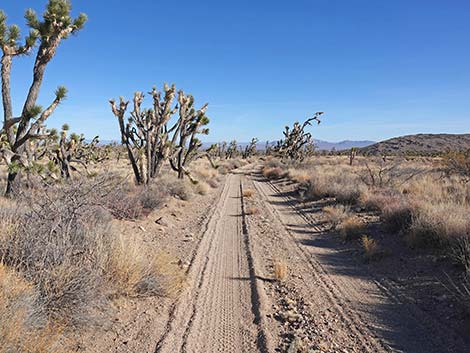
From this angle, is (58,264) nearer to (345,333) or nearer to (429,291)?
(345,333)

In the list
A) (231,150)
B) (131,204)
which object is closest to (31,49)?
(131,204)

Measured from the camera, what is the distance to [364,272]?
23.9ft

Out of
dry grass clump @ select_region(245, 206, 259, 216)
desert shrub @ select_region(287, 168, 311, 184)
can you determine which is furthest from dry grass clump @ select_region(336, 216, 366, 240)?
desert shrub @ select_region(287, 168, 311, 184)

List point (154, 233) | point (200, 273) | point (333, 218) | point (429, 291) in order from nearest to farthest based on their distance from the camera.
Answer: point (429, 291) → point (200, 273) → point (154, 233) → point (333, 218)

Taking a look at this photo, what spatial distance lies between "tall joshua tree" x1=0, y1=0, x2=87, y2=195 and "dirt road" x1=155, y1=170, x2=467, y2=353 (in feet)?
18.2

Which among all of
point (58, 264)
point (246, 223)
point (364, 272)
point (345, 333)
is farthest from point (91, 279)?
point (246, 223)

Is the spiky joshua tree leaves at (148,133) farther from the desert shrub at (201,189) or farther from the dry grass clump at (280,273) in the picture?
the dry grass clump at (280,273)

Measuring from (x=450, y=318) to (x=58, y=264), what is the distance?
5.65 m

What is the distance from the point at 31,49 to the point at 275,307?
898 cm

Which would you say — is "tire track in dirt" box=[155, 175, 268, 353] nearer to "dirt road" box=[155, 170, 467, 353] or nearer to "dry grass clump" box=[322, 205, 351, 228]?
"dirt road" box=[155, 170, 467, 353]

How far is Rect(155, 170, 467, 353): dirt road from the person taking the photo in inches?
177

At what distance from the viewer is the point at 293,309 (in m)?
5.47

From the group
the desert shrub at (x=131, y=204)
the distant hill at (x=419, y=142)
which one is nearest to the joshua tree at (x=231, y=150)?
the desert shrub at (x=131, y=204)

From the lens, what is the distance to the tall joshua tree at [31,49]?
8844mm
